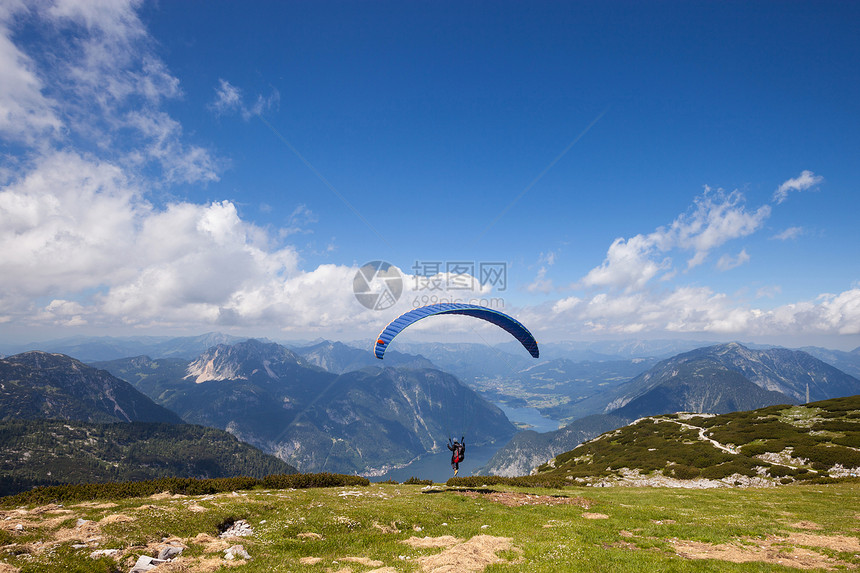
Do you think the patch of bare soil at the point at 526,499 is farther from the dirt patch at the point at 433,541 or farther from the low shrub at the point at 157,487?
the low shrub at the point at 157,487

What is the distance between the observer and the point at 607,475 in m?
51.6

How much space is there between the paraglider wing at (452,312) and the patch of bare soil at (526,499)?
14.0 metres

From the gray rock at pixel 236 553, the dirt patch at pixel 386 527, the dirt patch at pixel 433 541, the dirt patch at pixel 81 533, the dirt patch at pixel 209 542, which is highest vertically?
the dirt patch at pixel 81 533

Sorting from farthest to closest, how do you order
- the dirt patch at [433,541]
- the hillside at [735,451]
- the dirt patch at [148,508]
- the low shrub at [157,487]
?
the hillside at [735,451] → the low shrub at [157,487] → the dirt patch at [148,508] → the dirt patch at [433,541]

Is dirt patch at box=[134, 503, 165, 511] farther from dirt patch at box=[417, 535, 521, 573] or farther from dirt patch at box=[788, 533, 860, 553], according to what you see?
dirt patch at box=[788, 533, 860, 553]

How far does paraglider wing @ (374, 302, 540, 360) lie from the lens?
112 ft

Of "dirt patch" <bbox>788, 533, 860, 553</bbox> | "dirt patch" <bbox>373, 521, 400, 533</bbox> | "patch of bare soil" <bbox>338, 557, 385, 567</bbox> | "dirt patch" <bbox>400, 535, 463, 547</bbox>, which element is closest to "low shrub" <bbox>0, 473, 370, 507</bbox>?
"dirt patch" <bbox>373, 521, 400, 533</bbox>

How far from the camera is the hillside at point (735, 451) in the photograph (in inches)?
1686

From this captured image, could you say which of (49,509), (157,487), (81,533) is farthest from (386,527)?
(157,487)

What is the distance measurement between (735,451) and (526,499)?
46.4 metres

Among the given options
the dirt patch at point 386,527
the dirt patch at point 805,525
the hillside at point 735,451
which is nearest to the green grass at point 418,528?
the dirt patch at point 386,527

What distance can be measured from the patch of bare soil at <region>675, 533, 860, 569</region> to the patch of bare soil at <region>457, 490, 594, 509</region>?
391 inches

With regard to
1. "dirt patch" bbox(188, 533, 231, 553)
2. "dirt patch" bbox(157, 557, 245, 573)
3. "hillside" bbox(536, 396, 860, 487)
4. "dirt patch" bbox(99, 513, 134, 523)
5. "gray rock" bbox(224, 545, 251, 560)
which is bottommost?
"hillside" bbox(536, 396, 860, 487)

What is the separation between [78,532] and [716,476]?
2363 inches
